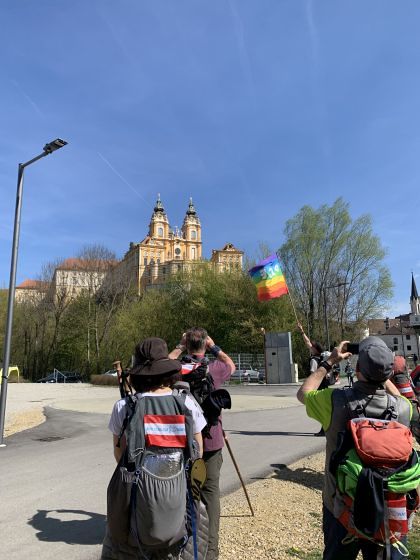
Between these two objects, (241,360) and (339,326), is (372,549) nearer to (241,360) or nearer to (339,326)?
(241,360)

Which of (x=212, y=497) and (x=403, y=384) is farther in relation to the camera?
(x=403, y=384)

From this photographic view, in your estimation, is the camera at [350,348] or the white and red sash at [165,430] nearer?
the white and red sash at [165,430]

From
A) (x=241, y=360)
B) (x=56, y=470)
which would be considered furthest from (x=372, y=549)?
(x=241, y=360)

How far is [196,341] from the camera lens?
3984 mm

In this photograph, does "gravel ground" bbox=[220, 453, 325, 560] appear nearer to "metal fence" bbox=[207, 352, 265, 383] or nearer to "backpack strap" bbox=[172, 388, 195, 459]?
"backpack strap" bbox=[172, 388, 195, 459]

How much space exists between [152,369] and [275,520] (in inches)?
120

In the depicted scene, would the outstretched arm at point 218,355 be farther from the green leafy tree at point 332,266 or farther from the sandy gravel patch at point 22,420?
the green leafy tree at point 332,266

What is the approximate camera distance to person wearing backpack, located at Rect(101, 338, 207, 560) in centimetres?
244

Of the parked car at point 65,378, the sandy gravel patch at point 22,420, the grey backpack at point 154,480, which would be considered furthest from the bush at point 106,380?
the grey backpack at point 154,480

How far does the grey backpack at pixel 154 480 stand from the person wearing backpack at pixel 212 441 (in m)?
1.08

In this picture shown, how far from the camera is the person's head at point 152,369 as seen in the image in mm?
2797

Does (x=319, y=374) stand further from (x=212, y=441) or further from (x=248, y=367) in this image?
(x=248, y=367)

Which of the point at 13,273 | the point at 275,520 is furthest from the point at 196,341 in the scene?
the point at 13,273

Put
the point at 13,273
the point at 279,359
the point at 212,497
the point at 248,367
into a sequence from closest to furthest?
the point at 212,497 → the point at 13,273 → the point at 279,359 → the point at 248,367
